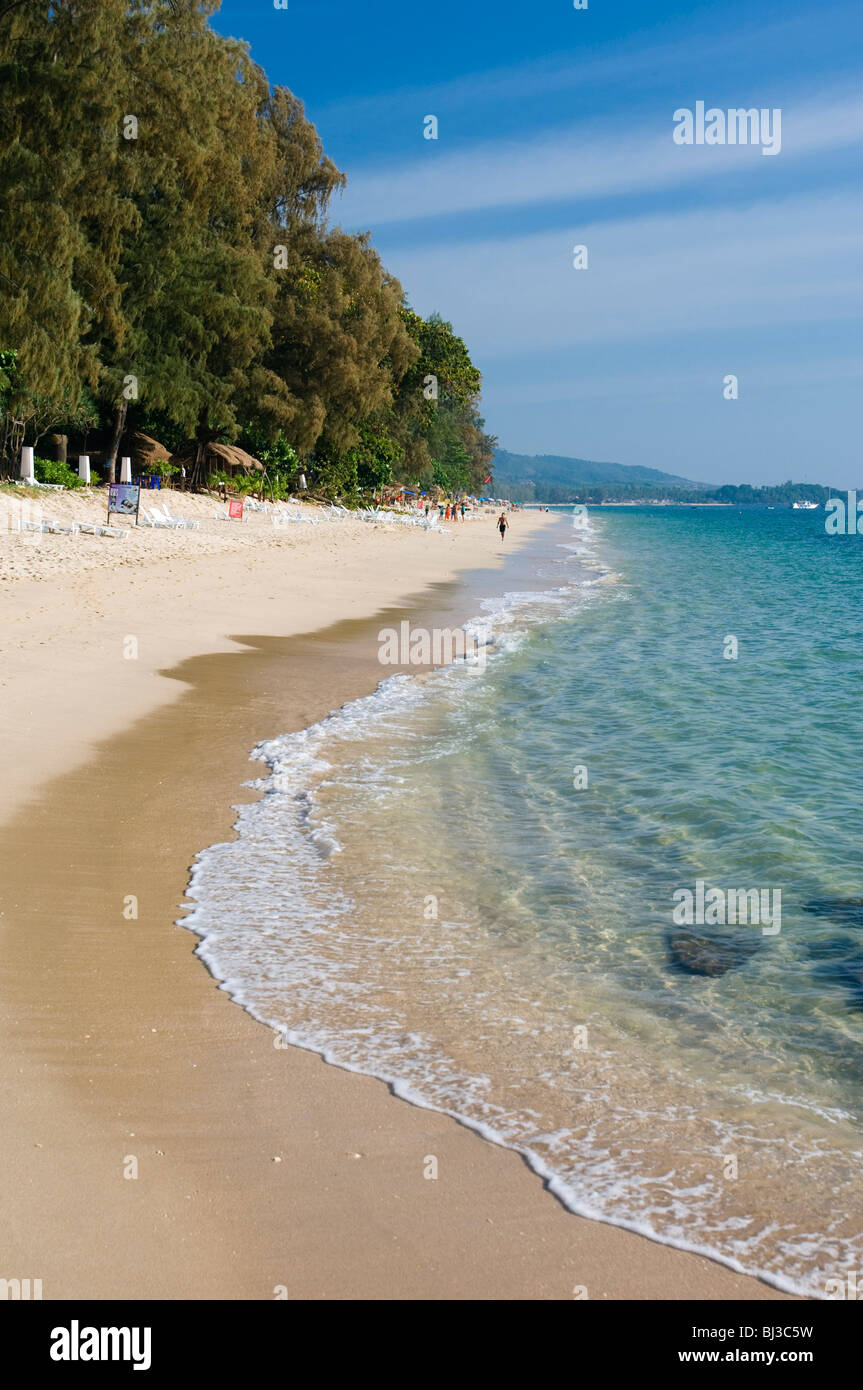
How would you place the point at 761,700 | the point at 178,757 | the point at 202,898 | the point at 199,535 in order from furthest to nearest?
the point at 199,535 < the point at 761,700 < the point at 178,757 < the point at 202,898

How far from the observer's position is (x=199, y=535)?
32.8m

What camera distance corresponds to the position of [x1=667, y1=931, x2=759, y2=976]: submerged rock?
22.7ft

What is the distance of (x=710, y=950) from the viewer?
712 centimetres

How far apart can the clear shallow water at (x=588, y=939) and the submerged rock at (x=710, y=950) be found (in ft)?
0.28

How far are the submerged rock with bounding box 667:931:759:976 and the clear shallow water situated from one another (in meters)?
0.08

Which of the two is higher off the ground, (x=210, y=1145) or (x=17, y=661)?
(x=17, y=661)

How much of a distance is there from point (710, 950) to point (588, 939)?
0.78m

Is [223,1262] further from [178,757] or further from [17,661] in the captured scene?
[17,661]

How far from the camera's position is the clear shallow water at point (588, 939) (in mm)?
4668

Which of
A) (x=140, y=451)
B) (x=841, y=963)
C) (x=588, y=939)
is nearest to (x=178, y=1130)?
(x=588, y=939)

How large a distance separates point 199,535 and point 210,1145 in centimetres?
2975

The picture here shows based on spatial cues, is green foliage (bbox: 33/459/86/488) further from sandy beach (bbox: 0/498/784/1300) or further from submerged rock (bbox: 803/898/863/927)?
submerged rock (bbox: 803/898/863/927)
